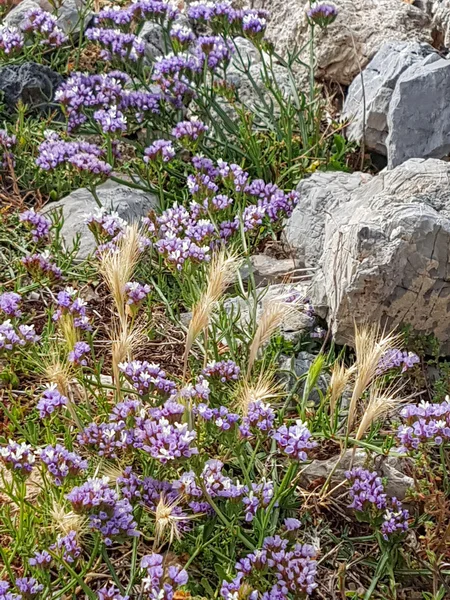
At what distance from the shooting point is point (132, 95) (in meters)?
5.32

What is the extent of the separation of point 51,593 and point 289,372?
1382 mm

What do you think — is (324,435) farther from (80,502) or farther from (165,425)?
(80,502)

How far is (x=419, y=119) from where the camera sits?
5176mm

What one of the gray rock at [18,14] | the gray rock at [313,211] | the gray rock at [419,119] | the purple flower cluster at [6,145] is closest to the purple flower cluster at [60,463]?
the gray rock at [313,211]

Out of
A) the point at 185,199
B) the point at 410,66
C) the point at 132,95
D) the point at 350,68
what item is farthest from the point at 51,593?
the point at 350,68

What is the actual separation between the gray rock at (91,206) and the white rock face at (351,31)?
5.92ft

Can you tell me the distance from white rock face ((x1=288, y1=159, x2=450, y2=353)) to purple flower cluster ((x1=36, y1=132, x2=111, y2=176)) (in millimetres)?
1255

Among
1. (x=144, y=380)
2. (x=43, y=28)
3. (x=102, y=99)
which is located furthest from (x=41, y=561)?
(x=43, y=28)

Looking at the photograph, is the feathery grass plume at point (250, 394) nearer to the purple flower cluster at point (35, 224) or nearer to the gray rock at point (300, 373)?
the gray rock at point (300, 373)

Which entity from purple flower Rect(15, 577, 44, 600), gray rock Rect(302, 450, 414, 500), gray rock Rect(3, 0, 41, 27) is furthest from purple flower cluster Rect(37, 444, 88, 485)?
gray rock Rect(3, 0, 41, 27)

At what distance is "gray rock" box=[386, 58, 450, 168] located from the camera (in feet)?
16.9

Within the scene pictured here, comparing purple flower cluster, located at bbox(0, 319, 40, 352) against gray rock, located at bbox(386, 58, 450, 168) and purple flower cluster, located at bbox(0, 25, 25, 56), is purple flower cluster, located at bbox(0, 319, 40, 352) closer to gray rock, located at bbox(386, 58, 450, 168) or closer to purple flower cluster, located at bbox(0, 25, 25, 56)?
gray rock, located at bbox(386, 58, 450, 168)

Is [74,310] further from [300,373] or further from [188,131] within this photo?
[188,131]

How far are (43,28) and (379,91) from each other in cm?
224
